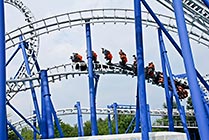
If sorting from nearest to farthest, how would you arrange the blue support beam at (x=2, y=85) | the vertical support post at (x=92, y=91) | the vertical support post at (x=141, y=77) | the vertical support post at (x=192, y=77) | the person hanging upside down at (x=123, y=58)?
the blue support beam at (x=2, y=85) < the vertical support post at (x=192, y=77) < the vertical support post at (x=141, y=77) < the vertical support post at (x=92, y=91) < the person hanging upside down at (x=123, y=58)

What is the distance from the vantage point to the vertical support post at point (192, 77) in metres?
2.57

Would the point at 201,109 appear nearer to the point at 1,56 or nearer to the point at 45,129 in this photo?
the point at 1,56

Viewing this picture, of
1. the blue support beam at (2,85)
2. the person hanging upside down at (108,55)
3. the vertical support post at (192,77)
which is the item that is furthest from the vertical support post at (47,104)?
the person hanging upside down at (108,55)

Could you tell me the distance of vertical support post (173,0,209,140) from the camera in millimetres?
2568

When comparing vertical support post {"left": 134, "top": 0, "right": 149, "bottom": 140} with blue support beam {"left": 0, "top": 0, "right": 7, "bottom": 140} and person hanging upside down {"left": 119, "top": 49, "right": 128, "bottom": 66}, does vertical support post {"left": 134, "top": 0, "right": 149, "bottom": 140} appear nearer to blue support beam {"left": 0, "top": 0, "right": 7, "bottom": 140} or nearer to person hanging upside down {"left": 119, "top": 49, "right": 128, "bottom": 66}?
blue support beam {"left": 0, "top": 0, "right": 7, "bottom": 140}

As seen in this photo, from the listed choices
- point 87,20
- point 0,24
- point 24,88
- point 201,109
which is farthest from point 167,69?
point 0,24

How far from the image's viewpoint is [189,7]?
7.37 m

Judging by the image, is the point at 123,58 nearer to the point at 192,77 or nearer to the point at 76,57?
the point at 76,57

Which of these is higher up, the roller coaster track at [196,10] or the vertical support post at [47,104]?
the roller coaster track at [196,10]

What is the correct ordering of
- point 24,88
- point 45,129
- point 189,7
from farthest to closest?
point 24,88 < point 189,7 < point 45,129

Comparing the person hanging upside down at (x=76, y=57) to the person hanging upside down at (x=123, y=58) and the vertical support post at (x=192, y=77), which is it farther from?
the vertical support post at (x=192, y=77)

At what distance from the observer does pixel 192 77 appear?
266cm

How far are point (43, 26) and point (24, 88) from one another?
1869mm

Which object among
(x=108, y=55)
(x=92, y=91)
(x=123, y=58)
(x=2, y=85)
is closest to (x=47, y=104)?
(x=92, y=91)
